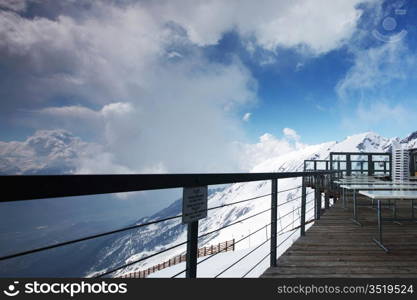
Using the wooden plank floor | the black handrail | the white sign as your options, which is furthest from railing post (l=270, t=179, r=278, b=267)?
the black handrail

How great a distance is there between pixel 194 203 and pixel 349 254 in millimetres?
2695

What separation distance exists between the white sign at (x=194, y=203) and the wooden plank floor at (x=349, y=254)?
143cm

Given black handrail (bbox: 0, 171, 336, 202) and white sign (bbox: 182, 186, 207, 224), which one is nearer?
black handrail (bbox: 0, 171, 336, 202)

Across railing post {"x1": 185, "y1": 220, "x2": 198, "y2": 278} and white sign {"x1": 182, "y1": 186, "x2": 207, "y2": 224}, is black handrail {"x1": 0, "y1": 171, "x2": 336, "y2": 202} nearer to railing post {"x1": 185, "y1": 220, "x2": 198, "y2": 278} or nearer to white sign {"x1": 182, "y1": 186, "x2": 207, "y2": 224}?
white sign {"x1": 182, "y1": 186, "x2": 207, "y2": 224}

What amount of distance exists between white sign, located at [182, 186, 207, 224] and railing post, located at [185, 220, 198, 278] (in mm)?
67

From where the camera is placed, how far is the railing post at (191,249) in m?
1.39

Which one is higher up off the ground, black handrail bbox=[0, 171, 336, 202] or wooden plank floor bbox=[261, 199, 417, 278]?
black handrail bbox=[0, 171, 336, 202]

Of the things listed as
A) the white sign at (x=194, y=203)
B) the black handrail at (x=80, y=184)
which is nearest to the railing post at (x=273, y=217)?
the white sign at (x=194, y=203)

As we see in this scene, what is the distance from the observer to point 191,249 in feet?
4.57

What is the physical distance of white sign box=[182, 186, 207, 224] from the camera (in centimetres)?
129

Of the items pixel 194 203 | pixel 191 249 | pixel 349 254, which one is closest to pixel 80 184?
pixel 194 203

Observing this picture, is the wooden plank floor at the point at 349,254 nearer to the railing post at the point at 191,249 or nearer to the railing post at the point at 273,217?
the railing post at the point at 273,217

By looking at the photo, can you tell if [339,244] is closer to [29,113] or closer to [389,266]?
[389,266]

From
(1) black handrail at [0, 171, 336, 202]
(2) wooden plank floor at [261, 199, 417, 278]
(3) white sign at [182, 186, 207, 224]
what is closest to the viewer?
(1) black handrail at [0, 171, 336, 202]
